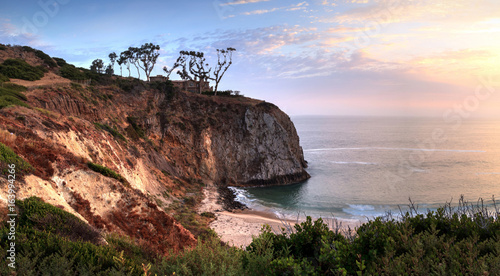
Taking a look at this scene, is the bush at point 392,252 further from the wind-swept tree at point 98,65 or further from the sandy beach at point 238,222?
the wind-swept tree at point 98,65

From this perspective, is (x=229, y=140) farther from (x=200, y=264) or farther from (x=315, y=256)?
(x=200, y=264)

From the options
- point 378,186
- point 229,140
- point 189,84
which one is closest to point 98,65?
point 189,84

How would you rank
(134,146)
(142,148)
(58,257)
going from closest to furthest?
1. (58,257)
2. (134,146)
3. (142,148)

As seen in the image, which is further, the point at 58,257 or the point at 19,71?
the point at 19,71

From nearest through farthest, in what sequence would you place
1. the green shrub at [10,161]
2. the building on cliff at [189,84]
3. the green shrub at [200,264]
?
the green shrub at [200,264] → the green shrub at [10,161] → the building on cliff at [189,84]

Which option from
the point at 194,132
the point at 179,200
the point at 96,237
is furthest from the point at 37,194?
the point at 194,132

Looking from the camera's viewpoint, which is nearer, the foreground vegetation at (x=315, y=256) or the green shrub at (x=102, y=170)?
the foreground vegetation at (x=315, y=256)

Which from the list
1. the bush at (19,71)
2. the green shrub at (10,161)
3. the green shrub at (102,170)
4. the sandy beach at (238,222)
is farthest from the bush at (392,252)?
the bush at (19,71)

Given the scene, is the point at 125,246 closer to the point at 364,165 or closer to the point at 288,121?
the point at 288,121
